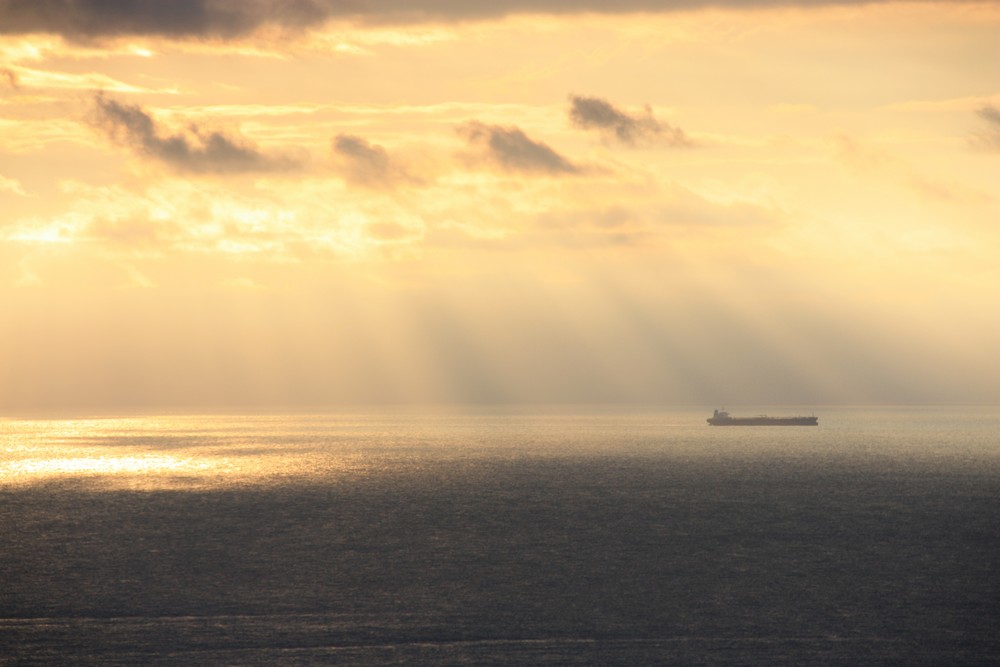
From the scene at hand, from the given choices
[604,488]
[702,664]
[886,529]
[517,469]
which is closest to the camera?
[702,664]

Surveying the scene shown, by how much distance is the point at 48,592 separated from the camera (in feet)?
218

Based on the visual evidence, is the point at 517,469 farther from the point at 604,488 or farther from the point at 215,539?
the point at 215,539

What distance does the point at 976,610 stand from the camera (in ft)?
205

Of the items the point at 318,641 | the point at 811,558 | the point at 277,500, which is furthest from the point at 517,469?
the point at 318,641

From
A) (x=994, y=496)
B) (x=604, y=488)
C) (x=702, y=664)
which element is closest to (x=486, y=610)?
(x=702, y=664)

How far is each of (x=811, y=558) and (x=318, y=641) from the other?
44.5m

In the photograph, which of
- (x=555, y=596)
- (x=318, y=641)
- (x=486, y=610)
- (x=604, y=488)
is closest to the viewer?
(x=318, y=641)

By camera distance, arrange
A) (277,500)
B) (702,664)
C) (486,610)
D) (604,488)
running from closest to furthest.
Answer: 1. (702,664)
2. (486,610)
3. (277,500)
4. (604,488)

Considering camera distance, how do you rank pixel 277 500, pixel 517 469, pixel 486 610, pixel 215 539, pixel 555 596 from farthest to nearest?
1. pixel 517 469
2. pixel 277 500
3. pixel 215 539
4. pixel 555 596
5. pixel 486 610

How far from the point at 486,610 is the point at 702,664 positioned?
1531 centimetres

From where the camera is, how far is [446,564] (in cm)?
7800

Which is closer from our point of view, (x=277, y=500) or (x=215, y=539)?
(x=215, y=539)

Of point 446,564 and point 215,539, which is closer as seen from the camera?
point 446,564

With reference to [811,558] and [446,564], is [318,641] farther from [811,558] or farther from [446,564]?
[811,558]
